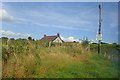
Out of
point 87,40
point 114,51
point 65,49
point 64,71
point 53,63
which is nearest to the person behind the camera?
point 64,71

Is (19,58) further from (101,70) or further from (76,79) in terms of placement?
(101,70)

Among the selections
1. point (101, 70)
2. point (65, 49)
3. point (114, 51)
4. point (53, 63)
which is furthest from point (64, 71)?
point (114, 51)

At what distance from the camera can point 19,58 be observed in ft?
33.0

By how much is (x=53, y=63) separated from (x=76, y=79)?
6.34ft

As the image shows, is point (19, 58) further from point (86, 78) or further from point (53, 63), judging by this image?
point (86, 78)

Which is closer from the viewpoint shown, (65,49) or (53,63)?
(53,63)

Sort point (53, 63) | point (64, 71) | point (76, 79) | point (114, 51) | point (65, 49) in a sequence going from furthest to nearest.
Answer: point (114, 51), point (65, 49), point (53, 63), point (64, 71), point (76, 79)

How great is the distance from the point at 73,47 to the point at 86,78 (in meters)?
6.45

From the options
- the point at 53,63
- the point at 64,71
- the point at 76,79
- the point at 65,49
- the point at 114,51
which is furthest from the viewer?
the point at 114,51

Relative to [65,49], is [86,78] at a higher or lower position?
lower

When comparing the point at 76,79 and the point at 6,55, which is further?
the point at 6,55

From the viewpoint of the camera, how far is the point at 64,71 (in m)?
10.0

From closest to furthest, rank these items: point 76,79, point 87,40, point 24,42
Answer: point 76,79, point 24,42, point 87,40

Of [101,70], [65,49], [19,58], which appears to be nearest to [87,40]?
[65,49]
